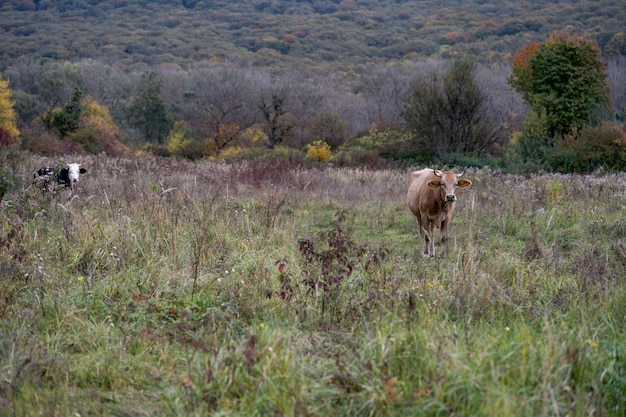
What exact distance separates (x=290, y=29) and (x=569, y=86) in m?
103

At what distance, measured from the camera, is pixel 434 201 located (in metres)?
9.66

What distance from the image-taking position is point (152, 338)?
4879mm

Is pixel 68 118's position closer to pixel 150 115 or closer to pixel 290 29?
pixel 150 115

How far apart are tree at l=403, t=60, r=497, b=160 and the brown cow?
20.6m

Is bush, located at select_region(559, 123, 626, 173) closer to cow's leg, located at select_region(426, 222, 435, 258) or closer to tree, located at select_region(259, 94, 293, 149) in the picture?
cow's leg, located at select_region(426, 222, 435, 258)

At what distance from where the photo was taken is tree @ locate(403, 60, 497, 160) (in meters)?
29.9

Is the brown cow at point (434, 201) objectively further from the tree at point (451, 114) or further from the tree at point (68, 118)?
the tree at point (68, 118)

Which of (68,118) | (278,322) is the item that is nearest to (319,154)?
(68,118)

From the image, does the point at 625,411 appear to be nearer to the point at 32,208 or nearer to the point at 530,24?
the point at 32,208

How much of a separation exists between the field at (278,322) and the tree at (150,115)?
42.2 m

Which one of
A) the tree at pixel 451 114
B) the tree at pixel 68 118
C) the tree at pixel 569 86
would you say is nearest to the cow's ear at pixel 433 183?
the tree at pixel 451 114

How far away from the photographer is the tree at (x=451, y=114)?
29.9 m

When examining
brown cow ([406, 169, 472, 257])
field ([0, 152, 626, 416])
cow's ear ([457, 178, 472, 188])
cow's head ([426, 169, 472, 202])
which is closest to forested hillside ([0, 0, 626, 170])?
brown cow ([406, 169, 472, 257])

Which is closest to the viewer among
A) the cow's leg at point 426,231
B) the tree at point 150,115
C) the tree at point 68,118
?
the cow's leg at point 426,231
